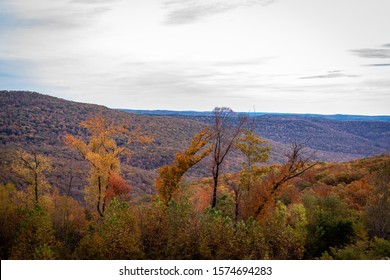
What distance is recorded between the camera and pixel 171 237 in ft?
61.6

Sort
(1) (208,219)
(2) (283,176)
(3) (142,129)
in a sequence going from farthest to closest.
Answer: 1. (3) (142,129)
2. (2) (283,176)
3. (1) (208,219)

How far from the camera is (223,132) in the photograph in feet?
82.3

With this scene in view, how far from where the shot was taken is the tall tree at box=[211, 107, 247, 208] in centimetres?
2466

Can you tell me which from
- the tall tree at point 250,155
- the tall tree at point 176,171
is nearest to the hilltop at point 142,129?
the tall tree at point 176,171

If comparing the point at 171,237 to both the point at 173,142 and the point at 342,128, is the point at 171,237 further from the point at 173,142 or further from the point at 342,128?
the point at 342,128

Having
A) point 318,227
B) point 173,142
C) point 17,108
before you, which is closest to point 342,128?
point 173,142

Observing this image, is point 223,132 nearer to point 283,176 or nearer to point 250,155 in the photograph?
point 250,155

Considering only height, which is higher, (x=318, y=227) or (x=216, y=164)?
(x=216, y=164)

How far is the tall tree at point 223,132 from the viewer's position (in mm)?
24663

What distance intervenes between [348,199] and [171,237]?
19357mm

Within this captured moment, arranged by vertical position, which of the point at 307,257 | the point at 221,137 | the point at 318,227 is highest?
the point at 221,137

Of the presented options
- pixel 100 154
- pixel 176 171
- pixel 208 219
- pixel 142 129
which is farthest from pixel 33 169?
pixel 142 129

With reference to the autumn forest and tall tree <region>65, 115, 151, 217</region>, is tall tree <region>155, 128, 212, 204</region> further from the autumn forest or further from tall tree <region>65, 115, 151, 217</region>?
tall tree <region>65, 115, 151, 217</region>
